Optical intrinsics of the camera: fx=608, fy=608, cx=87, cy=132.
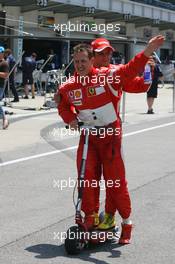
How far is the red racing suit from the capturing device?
5.34 meters

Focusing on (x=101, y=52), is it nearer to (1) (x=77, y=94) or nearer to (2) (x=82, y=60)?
(2) (x=82, y=60)

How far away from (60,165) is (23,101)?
1325 cm

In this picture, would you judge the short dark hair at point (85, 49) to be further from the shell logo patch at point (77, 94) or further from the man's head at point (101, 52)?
the shell logo patch at point (77, 94)

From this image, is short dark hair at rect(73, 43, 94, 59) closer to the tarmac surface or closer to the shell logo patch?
the shell logo patch

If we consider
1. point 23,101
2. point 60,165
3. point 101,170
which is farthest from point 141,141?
point 23,101

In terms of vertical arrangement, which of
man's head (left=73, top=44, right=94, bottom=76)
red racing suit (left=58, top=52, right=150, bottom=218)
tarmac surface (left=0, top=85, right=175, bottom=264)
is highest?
man's head (left=73, top=44, right=94, bottom=76)

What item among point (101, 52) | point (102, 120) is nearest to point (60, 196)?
point (102, 120)

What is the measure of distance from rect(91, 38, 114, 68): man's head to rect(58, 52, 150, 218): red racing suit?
129 mm

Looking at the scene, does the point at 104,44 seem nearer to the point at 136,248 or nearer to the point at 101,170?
the point at 101,170

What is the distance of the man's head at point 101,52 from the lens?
540 centimetres

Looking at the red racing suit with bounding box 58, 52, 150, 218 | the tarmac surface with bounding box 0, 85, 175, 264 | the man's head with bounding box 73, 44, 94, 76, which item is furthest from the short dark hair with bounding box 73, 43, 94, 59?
the tarmac surface with bounding box 0, 85, 175, 264

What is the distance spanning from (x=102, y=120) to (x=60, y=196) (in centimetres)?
262

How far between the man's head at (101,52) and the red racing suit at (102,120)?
13cm

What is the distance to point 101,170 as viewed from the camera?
5.62m
